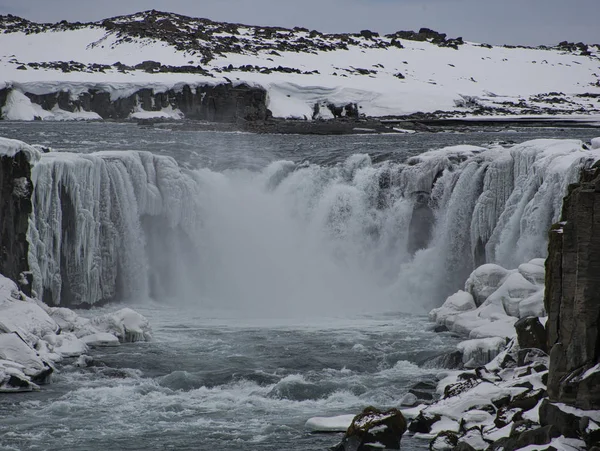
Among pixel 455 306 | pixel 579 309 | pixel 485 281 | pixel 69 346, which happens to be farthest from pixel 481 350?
pixel 69 346

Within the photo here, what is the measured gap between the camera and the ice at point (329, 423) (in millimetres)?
16984

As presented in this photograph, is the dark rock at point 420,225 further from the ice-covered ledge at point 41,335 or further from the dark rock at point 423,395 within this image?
the dark rock at point 423,395

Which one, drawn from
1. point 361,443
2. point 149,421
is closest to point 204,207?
point 149,421

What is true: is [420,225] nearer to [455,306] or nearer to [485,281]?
[455,306]

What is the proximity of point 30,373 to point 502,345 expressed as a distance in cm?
980

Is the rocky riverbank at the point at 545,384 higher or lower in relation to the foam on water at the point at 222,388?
higher

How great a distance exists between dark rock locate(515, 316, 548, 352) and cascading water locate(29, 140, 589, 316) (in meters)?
8.95

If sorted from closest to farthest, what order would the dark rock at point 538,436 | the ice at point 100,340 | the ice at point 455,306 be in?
the dark rock at point 538,436 < the ice at point 100,340 < the ice at point 455,306

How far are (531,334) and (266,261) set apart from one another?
16.1m

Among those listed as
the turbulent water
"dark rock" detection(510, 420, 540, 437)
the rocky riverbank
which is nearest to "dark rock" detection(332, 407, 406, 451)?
the rocky riverbank

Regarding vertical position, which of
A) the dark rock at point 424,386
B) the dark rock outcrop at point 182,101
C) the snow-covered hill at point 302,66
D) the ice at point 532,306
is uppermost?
the snow-covered hill at point 302,66

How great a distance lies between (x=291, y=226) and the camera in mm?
34594

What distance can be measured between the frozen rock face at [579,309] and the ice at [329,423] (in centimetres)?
382

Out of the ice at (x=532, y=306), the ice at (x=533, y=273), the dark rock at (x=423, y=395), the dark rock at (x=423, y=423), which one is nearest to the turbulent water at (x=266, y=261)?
the dark rock at (x=423, y=395)
